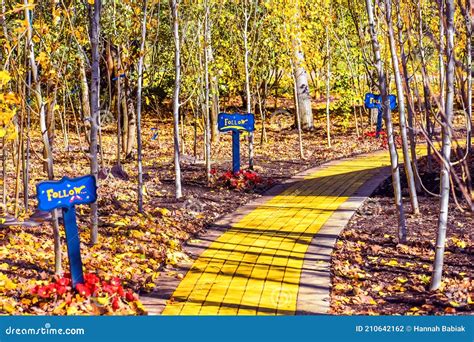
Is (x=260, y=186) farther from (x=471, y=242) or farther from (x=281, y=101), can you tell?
(x=281, y=101)

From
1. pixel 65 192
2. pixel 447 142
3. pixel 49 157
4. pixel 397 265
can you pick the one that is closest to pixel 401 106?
pixel 397 265

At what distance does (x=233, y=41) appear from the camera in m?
24.4

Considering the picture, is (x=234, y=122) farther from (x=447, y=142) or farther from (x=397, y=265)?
(x=447, y=142)

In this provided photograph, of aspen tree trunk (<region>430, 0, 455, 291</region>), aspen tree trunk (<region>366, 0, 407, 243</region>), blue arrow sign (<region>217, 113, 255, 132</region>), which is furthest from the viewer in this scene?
blue arrow sign (<region>217, 113, 255, 132</region>)

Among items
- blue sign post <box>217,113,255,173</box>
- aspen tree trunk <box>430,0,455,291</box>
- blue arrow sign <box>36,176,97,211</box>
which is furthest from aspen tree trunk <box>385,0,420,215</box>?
blue sign post <box>217,113,255,173</box>

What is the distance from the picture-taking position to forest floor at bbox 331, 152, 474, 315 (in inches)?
308

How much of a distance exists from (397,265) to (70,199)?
4733 mm

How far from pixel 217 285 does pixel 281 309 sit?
4.04 ft

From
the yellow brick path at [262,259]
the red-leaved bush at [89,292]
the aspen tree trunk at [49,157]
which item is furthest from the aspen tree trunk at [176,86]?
the red-leaved bush at [89,292]

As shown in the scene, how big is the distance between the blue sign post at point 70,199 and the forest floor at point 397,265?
3.08 m

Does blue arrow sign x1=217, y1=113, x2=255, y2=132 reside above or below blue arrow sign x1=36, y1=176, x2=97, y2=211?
above

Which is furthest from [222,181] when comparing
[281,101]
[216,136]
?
[281,101]

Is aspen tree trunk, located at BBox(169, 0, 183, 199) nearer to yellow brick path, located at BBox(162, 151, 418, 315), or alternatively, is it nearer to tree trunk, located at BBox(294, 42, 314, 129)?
yellow brick path, located at BBox(162, 151, 418, 315)

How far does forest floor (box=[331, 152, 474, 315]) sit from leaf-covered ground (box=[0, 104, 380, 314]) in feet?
8.43
